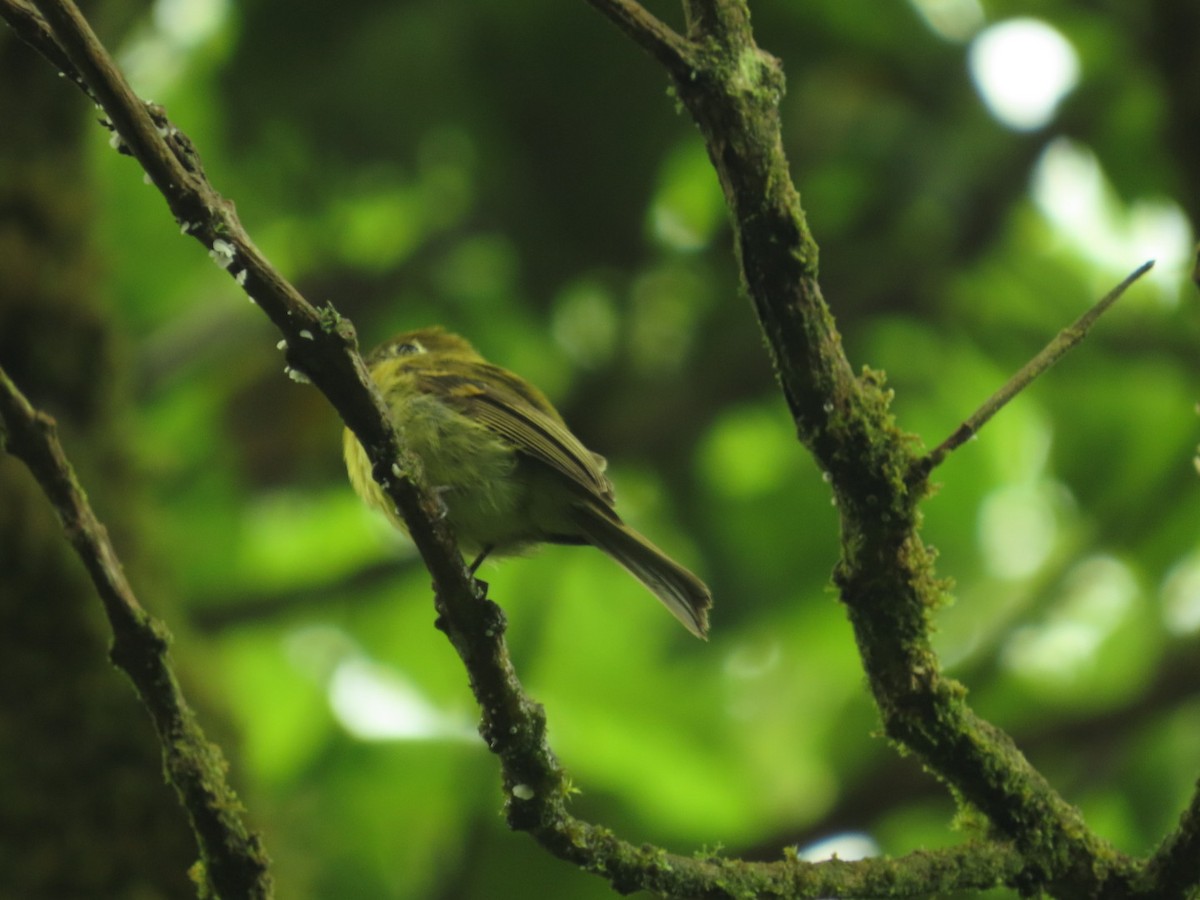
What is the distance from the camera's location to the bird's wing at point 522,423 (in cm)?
398

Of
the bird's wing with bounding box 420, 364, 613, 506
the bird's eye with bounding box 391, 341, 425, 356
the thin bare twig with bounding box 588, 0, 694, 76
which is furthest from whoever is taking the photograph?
the bird's eye with bounding box 391, 341, 425, 356

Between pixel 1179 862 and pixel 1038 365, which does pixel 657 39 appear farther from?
pixel 1179 862

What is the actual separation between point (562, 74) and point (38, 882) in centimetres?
395

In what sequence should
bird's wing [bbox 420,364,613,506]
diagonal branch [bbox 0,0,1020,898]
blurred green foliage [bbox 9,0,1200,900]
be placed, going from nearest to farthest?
diagonal branch [bbox 0,0,1020,898], bird's wing [bbox 420,364,613,506], blurred green foliage [bbox 9,0,1200,900]

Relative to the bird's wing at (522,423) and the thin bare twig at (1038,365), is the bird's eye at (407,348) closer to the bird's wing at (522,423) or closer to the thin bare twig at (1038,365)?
the bird's wing at (522,423)

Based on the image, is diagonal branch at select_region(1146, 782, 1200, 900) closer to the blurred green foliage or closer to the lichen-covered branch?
the lichen-covered branch

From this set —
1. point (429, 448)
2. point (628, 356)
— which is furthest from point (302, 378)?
point (628, 356)

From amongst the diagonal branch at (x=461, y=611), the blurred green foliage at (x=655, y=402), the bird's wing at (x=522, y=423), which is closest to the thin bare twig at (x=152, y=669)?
the diagonal branch at (x=461, y=611)

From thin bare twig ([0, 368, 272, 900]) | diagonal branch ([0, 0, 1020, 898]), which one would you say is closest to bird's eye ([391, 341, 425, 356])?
diagonal branch ([0, 0, 1020, 898])

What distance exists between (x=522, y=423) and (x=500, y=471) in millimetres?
157

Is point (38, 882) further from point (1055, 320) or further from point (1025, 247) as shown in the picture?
point (1025, 247)

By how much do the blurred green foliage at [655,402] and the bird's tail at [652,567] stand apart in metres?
1.97

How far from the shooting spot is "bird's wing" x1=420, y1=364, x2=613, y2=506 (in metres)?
3.98

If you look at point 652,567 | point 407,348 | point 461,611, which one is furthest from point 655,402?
point 461,611
